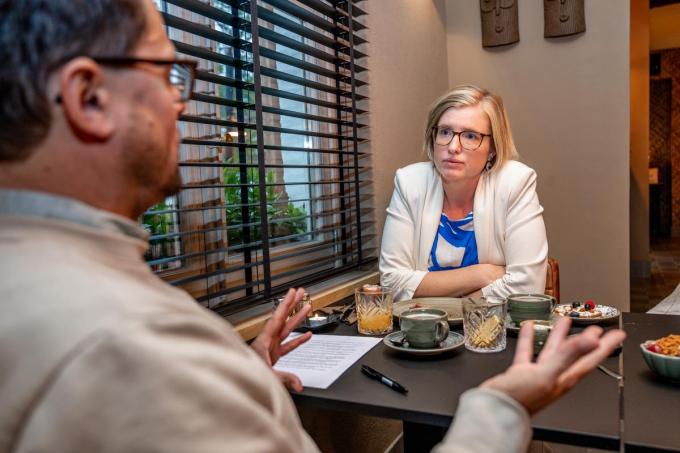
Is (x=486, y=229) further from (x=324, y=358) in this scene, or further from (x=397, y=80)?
(x=397, y=80)

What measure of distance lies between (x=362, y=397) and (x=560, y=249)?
269 cm

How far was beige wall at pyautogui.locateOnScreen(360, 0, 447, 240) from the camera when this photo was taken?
2551mm

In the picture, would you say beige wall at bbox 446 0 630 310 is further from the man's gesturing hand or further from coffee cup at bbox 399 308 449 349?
the man's gesturing hand

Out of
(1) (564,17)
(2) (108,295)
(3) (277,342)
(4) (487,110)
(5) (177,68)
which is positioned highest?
(1) (564,17)

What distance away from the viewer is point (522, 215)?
1997 millimetres

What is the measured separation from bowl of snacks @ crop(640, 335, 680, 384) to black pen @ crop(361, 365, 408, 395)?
0.47 m

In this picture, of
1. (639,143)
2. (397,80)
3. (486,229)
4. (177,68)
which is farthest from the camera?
(639,143)

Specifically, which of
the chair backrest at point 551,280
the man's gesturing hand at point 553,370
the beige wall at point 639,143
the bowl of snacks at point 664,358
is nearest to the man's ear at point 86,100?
the man's gesturing hand at point 553,370

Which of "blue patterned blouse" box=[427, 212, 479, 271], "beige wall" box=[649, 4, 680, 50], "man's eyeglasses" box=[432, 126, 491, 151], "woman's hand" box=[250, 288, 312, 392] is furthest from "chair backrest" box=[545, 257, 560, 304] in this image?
"beige wall" box=[649, 4, 680, 50]

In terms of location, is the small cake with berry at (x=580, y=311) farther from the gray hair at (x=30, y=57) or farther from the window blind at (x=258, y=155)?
the gray hair at (x=30, y=57)

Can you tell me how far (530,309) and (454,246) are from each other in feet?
2.30

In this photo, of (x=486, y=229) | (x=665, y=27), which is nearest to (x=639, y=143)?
(x=665, y=27)

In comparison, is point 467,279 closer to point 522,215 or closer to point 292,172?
point 522,215

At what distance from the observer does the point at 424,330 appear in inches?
48.0
